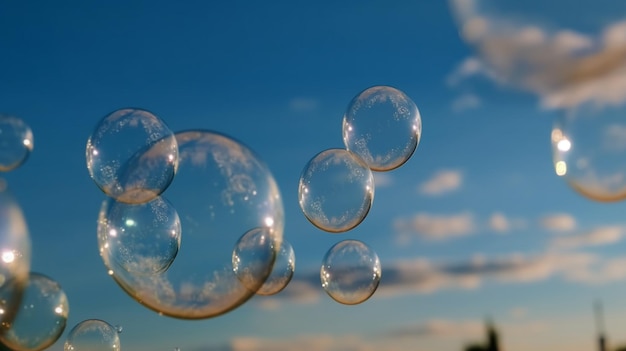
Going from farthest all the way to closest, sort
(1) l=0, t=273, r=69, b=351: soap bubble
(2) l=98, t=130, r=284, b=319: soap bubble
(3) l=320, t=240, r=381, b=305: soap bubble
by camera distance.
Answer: (3) l=320, t=240, r=381, b=305: soap bubble → (1) l=0, t=273, r=69, b=351: soap bubble → (2) l=98, t=130, r=284, b=319: soap bubble

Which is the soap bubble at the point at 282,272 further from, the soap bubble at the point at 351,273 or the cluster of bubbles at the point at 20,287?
the cluster of bubbles at the point at 20,287

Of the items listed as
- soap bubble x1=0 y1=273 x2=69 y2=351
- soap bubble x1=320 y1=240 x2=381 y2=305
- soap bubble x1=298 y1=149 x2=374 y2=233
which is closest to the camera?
soap bubble x1=298 y1=149 x2=374 y2=233

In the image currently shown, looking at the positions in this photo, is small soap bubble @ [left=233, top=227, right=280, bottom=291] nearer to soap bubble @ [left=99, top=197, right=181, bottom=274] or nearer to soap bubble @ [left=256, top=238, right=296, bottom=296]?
soap bubble @ [left=99, top=197, right=181, bottom=274]

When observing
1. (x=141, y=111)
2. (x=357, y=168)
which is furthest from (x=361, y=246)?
(x=141, y=111)

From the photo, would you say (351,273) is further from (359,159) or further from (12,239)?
(12,239)

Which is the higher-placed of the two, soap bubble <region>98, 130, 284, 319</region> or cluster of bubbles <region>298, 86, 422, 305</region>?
cluster of bubbles <region>298, 86, 422, 305</region>

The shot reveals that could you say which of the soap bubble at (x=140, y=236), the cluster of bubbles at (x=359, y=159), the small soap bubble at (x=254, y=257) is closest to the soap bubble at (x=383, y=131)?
the cluster of bubbles at (x=359, y=159)

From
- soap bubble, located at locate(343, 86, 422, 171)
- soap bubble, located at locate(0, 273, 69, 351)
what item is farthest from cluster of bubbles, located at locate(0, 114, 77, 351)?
soap bubble, located at locate(343, 86, 422, 171)
